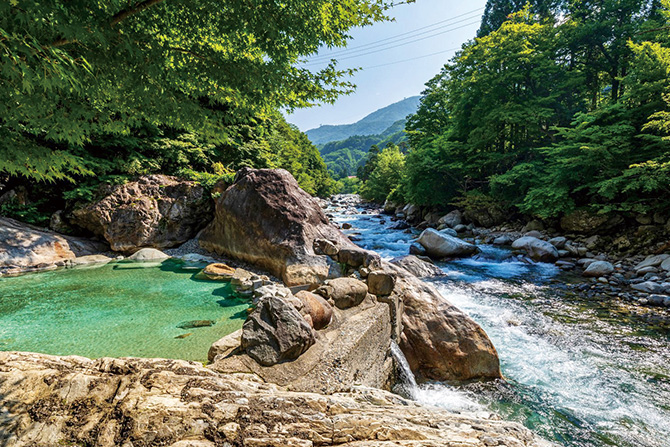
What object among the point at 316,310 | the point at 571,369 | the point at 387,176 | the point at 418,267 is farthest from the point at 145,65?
the point at 387,176

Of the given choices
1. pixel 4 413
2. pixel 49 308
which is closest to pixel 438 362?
pixel 4 413

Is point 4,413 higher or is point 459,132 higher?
point 459,132

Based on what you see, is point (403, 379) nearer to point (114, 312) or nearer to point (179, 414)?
point (179, 414)

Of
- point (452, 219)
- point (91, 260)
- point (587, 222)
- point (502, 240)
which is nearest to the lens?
point (91, 260)

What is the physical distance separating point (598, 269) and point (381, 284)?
9.70 metres

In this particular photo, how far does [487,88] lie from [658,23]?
25.2 ft

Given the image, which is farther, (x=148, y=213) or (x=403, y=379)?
(x=148, y=213)

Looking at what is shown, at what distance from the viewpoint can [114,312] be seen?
18.8 ft

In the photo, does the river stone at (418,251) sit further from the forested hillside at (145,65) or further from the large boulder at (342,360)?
the forested hillside at (145,65)

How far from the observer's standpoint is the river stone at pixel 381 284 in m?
5.07

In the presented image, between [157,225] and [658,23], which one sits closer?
[157,225]

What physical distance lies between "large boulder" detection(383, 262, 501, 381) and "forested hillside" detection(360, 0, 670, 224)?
11096 mm

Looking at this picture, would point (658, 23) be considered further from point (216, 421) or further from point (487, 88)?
point (216, 421)

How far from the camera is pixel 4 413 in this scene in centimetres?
163
